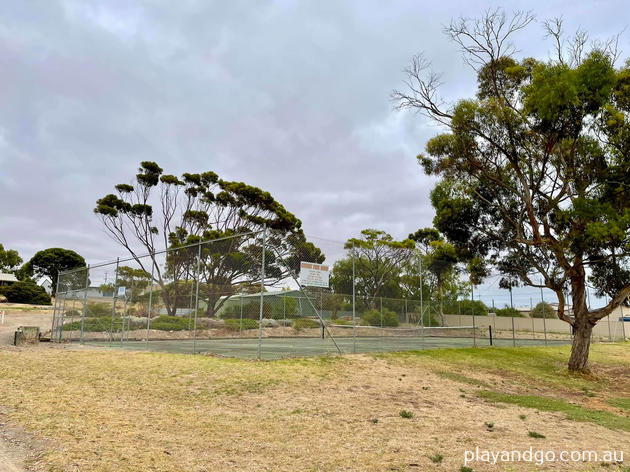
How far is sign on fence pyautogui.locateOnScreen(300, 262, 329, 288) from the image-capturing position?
1132cm

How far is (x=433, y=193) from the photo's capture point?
57.3 ft

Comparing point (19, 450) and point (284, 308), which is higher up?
point (284, 308)

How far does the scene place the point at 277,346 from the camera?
46.1 feet

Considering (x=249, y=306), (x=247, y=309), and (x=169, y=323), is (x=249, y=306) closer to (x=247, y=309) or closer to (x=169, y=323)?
(x=247, y=309)

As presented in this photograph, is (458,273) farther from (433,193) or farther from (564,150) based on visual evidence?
(564,150)

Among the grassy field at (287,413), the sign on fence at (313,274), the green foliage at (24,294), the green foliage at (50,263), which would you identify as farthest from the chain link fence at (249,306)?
the green foliage at (50,263)

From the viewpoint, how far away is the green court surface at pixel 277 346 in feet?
39.8

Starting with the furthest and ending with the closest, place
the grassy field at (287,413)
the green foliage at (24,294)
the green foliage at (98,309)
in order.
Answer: the green foliage at (24,294) < the green foliage at (98,309) < the grassy field at (287,413)

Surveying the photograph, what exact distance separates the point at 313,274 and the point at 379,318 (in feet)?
21.5

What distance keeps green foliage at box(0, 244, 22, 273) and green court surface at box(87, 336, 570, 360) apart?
6466 cm

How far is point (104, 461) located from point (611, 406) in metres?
9.58

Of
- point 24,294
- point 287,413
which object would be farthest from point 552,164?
point 24,294

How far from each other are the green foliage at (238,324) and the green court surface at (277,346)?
0.45 metres

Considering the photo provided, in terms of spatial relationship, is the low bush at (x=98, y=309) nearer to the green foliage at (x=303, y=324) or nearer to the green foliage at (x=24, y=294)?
the green foliage at (x=303, y=324)
